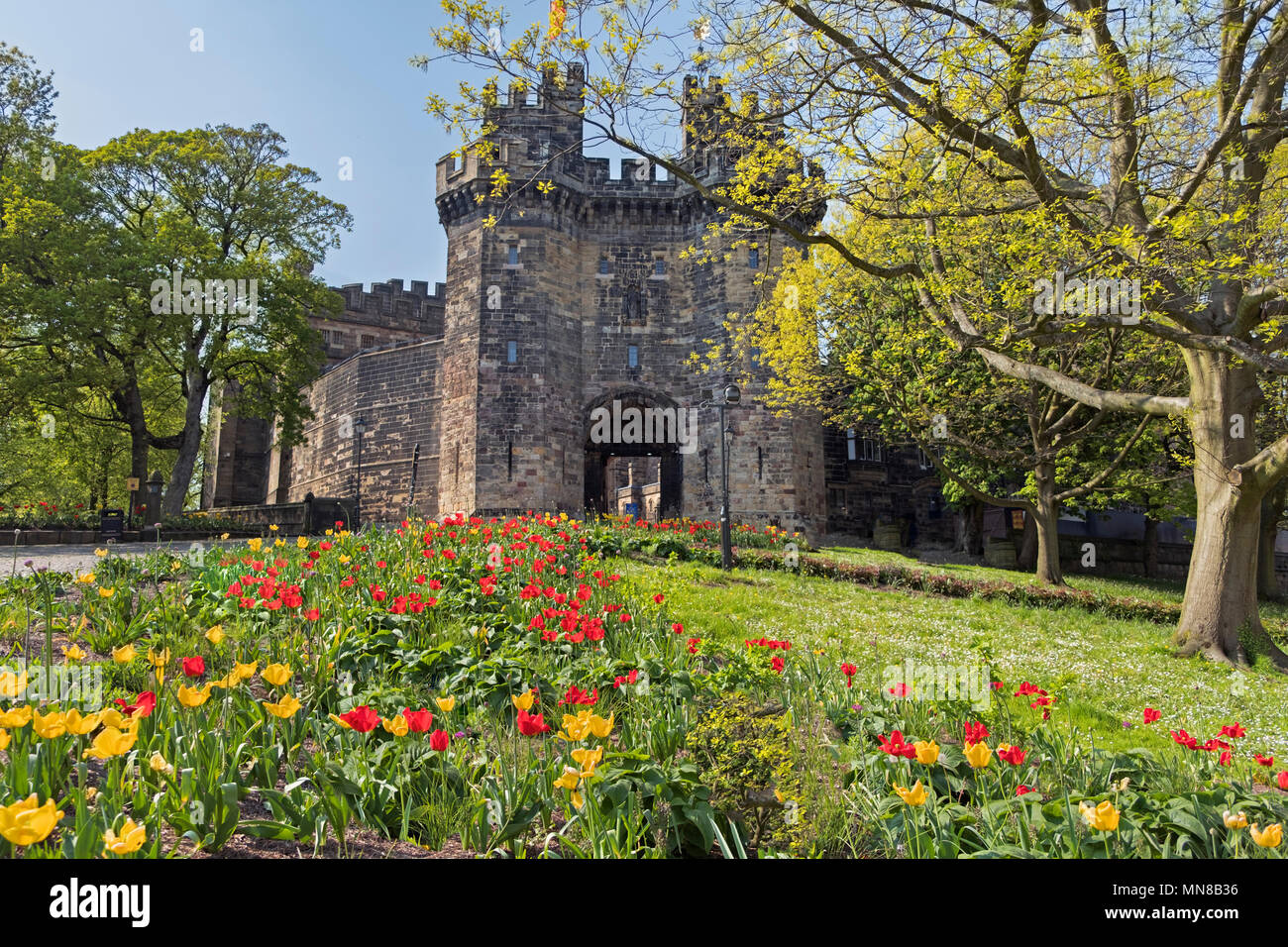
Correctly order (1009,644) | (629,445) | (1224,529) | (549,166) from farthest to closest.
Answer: (629,445) < (549,166) < (1224,529) < (1009,644)

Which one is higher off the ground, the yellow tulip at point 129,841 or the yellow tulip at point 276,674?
the yellow tulip at point 276,674

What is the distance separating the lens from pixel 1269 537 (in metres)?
22.0

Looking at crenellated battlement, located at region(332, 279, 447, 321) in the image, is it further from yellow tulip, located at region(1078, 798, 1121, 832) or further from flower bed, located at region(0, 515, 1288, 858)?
yellow tulip, located at region(1078, 798, 1121, 832)

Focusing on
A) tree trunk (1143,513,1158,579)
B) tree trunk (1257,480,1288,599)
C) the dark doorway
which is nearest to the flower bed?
the dark doorway

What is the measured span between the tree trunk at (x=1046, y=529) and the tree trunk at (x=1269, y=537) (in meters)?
8.86

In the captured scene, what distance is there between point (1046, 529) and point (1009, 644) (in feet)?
28.2

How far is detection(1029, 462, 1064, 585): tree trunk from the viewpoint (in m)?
16.4

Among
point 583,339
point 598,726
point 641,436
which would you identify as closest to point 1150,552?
point 641,436

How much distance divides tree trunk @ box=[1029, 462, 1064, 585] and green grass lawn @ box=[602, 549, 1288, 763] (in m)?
3.87

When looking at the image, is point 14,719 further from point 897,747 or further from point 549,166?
point 549,166

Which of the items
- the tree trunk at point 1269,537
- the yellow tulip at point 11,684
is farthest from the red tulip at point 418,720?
the tree trunk at point 1269,537

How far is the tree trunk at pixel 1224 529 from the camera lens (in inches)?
377

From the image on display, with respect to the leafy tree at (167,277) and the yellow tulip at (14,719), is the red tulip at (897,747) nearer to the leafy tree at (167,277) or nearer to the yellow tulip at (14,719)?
the yellow tulip at (14,719)
